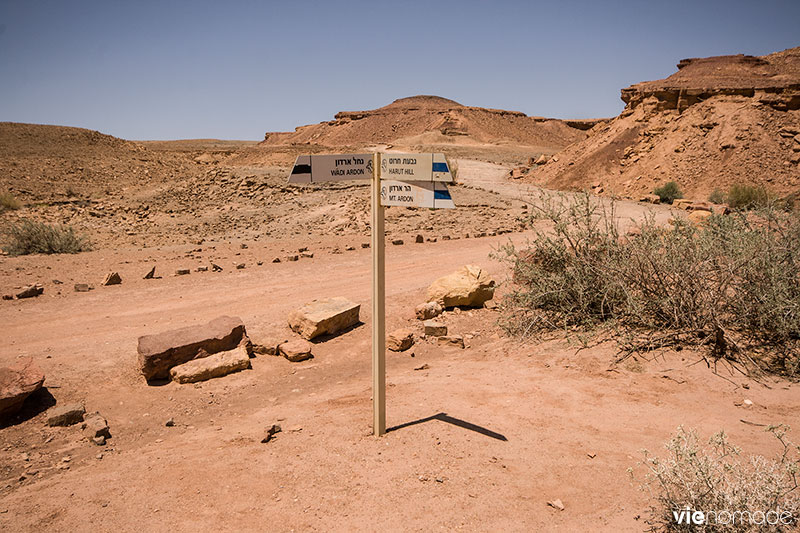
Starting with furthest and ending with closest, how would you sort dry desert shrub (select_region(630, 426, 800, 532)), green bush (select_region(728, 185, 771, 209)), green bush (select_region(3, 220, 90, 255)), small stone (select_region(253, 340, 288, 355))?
green bush (select_region(728, 185, 771, 209)), green bush (select_region(3, 220, 90, 255)), small stone (select_region(253, 340, 288, 355)), dry desert shrub (select_region(630, 426, 800, 532))

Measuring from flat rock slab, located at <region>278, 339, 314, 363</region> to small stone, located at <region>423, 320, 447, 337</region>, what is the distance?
1.46 m

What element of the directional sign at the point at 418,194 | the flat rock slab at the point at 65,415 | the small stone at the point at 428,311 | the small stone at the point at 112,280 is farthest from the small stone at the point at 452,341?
the small stone at the point at 112,280

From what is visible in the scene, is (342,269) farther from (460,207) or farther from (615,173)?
(615,173)

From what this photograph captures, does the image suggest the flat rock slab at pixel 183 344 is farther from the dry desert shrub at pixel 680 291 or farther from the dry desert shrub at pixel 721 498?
the dry desert shrub at pixel 721 498

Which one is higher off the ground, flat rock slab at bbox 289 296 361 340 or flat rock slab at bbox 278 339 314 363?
flat rock slab at bbox 289 296 361 340

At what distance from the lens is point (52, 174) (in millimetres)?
24250

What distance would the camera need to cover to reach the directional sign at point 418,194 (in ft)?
10.7

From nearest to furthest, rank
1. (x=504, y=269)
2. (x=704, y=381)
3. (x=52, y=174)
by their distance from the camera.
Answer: (x=704, y=381), (x=504, y=269), (x=52, y=174)

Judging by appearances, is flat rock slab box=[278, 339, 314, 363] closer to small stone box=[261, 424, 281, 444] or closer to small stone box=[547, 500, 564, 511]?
small stone box=[261, 424, 281, 444]

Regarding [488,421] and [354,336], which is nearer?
[488,421]

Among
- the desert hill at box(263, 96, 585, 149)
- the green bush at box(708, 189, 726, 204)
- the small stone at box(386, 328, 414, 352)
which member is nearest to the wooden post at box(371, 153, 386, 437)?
the small stone at box(386, 328, 414, 352)

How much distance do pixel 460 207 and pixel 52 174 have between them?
20350 mm

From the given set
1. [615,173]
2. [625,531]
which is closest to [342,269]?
[625,531]

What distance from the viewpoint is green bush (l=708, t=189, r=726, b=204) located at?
56.4ft
